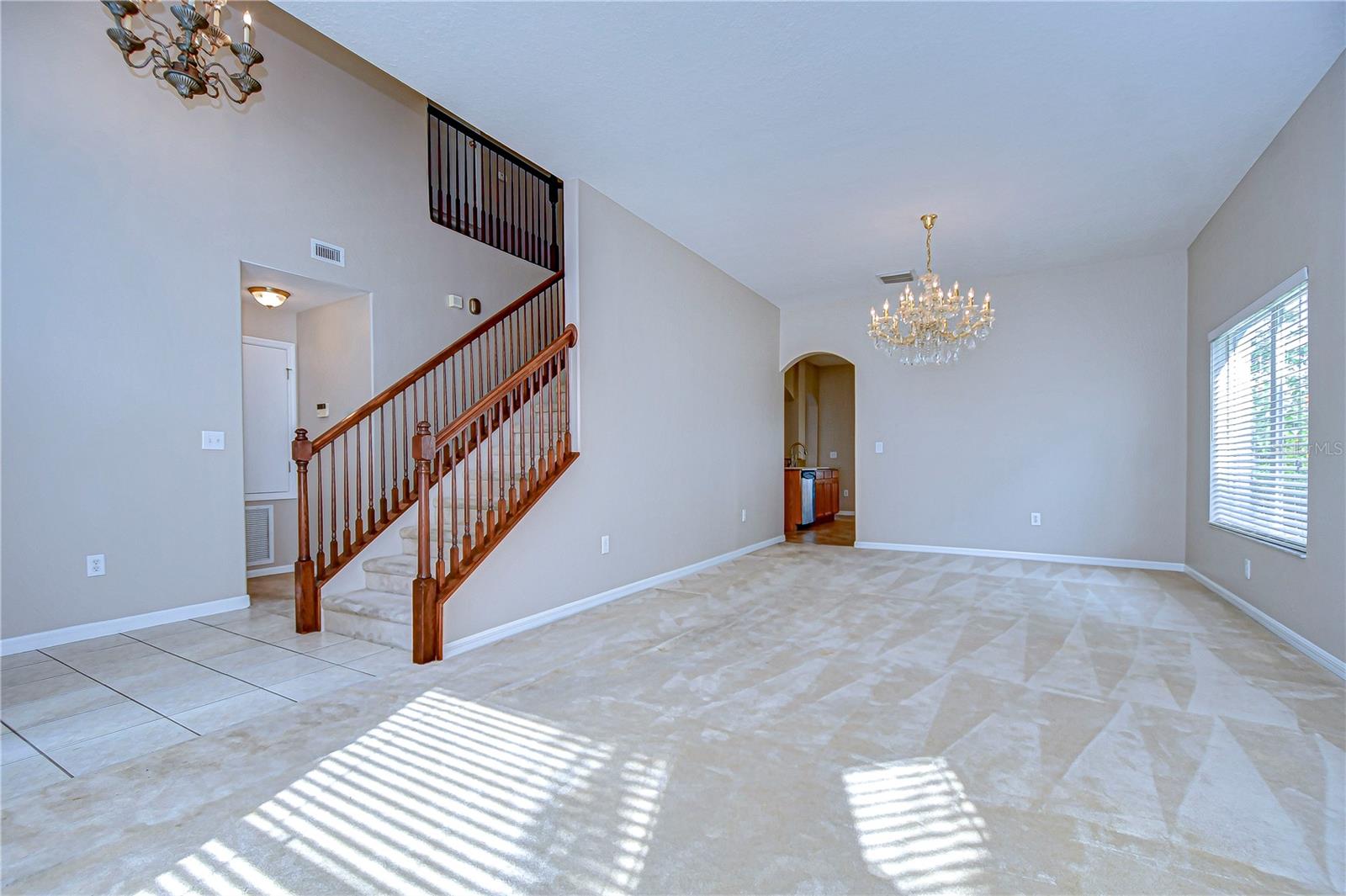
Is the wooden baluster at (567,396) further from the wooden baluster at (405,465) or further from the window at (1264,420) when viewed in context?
the window at (1264,420)

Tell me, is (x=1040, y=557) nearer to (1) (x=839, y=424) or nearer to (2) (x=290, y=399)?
(1) (x=839, y=424)

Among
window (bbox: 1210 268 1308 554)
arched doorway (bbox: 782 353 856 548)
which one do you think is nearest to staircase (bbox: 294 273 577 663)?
window (bbox: 1210 268 1308 554)

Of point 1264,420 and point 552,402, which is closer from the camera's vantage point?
point 1264,420

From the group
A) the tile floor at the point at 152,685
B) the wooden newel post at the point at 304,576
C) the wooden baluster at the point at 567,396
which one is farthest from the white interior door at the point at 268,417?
the wooden baluster at the point at 567,396

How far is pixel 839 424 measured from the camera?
11.0 metres

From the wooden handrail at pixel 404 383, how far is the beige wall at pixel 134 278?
0.85 metres

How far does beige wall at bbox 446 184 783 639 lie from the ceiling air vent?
1974 millimetres

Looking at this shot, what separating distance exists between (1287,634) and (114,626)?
6.86 m

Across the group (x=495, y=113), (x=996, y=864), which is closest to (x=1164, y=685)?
(x=996, y=864)

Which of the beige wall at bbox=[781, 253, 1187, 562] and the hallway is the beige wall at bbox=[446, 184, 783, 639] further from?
the beige wall at bbox=[781, 253, 1187, 562]

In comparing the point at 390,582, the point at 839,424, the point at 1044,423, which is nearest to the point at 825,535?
the point at 1044,423

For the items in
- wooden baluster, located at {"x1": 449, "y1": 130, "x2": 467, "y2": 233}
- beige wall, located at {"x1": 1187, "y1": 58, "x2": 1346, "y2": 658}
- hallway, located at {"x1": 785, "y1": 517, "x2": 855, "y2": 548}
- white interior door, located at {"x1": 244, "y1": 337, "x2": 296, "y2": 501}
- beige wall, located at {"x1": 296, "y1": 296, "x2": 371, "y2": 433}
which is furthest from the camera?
hallway, located at {"x1": 785, "y1": 517, "x2": 855, "y2": 548}

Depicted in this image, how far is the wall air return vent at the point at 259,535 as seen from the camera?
17.3 feet

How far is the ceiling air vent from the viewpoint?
15.1ft
